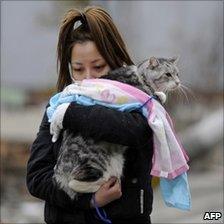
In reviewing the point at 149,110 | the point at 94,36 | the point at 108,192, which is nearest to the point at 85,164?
the point at 108,192

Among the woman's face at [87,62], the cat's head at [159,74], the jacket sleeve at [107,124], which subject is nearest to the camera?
the jacket sleeve at [107,124]

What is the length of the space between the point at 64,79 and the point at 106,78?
0.78 ft

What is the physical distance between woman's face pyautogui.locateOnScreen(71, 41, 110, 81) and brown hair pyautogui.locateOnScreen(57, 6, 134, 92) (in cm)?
2

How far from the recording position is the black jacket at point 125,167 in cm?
208

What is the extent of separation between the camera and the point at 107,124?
2.07m

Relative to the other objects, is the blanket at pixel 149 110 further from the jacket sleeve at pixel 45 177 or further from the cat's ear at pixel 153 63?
the cat's ear at pixel 153 63

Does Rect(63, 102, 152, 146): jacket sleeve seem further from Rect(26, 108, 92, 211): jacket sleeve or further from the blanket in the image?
Rect(26, 108, 92, 211): jacket sleeve

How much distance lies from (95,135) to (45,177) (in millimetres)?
299

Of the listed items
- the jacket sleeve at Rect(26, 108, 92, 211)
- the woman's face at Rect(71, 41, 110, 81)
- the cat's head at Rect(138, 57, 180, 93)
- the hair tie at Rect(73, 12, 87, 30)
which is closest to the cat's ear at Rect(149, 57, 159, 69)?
the cat's head at Rect(138, 57, 180, 93)

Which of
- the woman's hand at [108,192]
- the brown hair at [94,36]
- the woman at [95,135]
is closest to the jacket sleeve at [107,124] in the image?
the woman at [95,135]

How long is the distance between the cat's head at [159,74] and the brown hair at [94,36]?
3.4 inches

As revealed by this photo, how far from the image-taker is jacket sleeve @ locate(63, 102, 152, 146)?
2.07 meters

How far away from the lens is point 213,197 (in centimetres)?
765

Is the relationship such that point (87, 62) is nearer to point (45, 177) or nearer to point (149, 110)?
point (149, 110)
